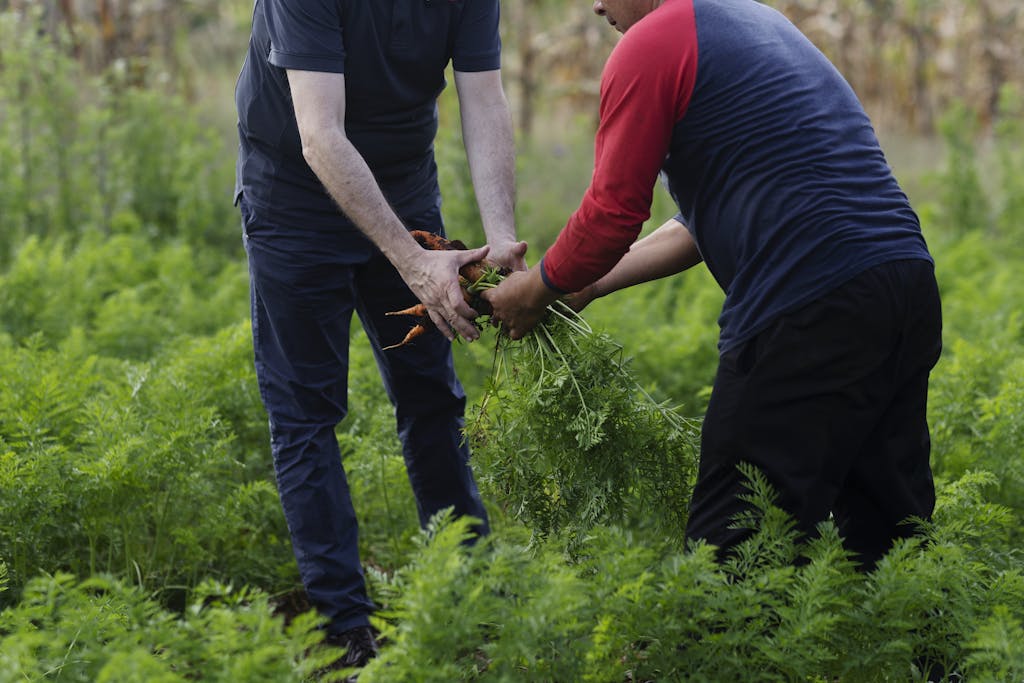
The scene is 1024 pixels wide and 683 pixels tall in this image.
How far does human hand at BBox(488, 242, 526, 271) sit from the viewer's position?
3.89m

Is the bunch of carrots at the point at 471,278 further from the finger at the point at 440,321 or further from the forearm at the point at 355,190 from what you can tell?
the forearm at the point at 355,190

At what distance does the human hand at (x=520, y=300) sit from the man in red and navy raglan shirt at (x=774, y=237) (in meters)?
0.16

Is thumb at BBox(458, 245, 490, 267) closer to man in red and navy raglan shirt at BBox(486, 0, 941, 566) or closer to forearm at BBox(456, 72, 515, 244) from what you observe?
forearm at BBox(456, 72, 515, 244)

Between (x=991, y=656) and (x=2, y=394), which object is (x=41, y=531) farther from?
(x=991, y=656)

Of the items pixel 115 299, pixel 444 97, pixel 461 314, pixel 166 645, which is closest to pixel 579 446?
pixel 461 314

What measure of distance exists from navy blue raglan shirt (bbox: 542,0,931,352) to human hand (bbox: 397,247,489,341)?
2.19 feet

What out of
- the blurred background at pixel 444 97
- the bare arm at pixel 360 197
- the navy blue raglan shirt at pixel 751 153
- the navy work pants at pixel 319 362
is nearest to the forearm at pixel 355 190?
the bare arm at pixel 360 197

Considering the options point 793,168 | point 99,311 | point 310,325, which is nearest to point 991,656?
point 793,168

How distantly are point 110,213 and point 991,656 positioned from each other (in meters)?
8.66

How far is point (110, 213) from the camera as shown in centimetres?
980

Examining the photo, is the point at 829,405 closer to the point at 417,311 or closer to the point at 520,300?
the point at 520,300

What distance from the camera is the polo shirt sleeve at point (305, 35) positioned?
3.68 meters

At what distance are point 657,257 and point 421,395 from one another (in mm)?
1147

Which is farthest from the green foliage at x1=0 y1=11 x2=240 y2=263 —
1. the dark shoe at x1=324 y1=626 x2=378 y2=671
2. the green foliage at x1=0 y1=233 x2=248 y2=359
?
the dark shoe at x1=324 y1=626 x2=378 y2=671
